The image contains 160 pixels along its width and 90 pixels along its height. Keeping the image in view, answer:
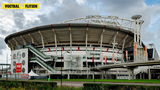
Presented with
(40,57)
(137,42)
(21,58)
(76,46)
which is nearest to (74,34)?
(76,46)

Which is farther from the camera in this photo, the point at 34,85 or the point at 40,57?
the point at 40,57

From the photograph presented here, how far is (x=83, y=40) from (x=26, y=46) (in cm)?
2600

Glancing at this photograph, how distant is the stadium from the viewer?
8988 centimetres

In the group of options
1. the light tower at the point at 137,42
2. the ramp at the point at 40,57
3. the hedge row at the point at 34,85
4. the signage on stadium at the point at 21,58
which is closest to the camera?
the hedge row at the point at 34,85

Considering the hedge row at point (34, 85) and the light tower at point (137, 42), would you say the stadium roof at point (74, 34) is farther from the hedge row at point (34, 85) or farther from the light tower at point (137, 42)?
the hedge row at point (34, 85)

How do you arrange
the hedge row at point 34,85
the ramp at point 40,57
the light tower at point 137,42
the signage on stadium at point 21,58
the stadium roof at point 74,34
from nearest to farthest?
the hedge row at point 34,85 → the ramp at point 40,57 → the stadium roof at point 74,34 → the light tower at point 137,42 → the signage on stadium at point 21,58

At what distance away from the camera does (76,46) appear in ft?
313

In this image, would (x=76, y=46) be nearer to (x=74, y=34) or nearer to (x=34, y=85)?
(x=74, y=34)

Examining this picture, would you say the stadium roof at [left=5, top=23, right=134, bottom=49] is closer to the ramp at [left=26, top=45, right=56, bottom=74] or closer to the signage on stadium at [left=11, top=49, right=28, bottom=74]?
the ramp at [left=26, top=45, right=56, bottom=74]

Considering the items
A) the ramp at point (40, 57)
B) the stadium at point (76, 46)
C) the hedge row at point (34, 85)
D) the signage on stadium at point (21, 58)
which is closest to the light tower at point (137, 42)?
the stadium at point (76, 46)

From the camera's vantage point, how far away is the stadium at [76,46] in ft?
295

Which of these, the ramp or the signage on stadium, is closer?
the ramp

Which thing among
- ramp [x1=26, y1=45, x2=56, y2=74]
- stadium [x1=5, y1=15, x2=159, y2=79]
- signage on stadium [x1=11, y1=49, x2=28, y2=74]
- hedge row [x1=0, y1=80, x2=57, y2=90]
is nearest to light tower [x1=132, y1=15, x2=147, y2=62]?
stadium [x1=5, y1=15, x2=159, y2=79]

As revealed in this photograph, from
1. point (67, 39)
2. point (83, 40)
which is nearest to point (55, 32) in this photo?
point (67, 39)
